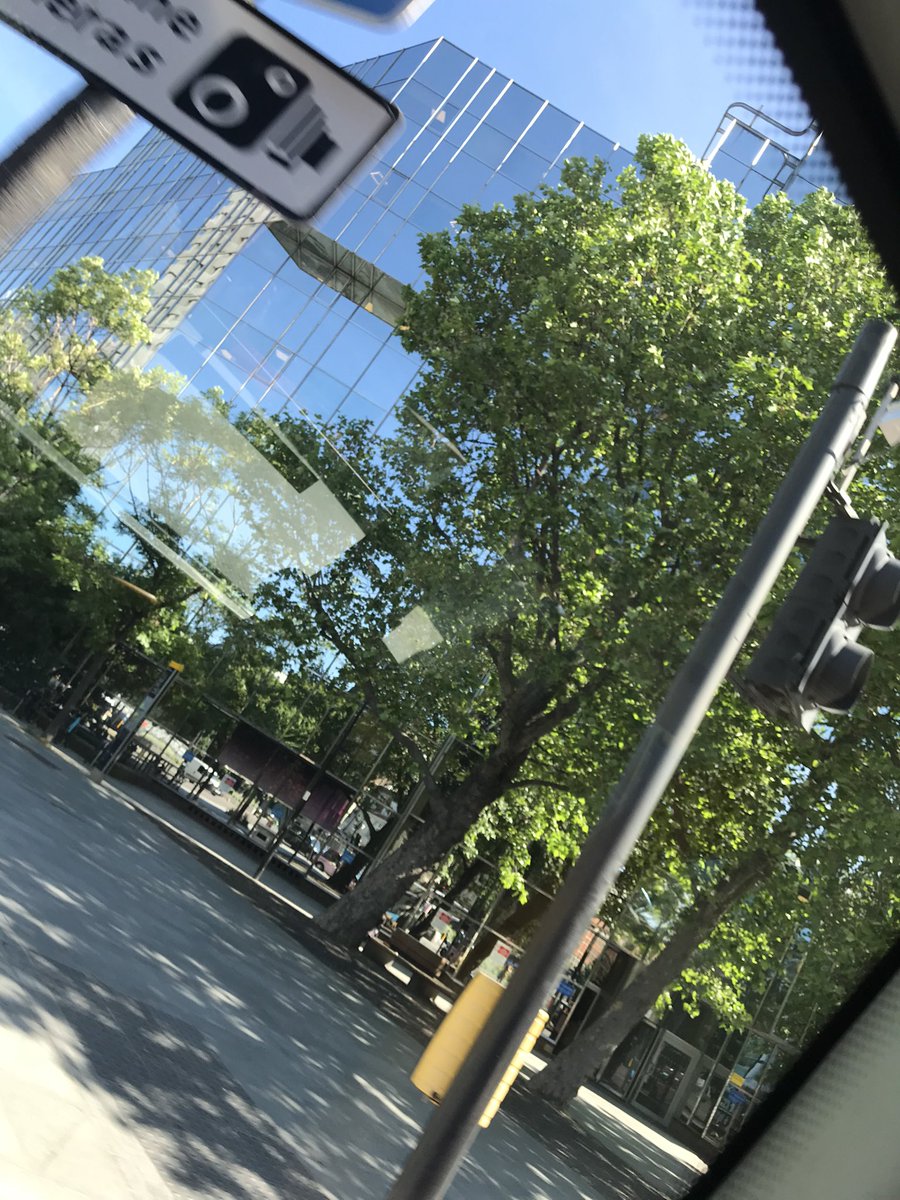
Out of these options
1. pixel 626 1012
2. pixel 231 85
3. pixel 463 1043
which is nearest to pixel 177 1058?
pixel 463 1043

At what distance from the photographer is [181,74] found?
7.34 feet

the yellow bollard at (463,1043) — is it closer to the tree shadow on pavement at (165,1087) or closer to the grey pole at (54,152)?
the tree shadow on pavement at (165,1087)

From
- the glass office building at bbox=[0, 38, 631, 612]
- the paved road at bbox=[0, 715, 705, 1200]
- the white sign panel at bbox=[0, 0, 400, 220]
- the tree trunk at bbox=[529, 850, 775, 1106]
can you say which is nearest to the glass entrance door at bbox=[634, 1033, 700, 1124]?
the tree trunk at bbox=[529, 850, 775, 1106]

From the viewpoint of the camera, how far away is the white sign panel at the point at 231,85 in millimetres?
2164

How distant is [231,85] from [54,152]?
1.36 ft

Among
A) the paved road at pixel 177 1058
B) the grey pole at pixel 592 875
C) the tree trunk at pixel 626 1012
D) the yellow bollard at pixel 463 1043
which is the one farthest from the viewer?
the tree trunk at pixel 626 1012

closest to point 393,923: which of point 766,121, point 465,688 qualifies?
point 465,688

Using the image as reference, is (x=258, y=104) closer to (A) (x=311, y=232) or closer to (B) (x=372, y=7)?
(B) (x=372, y=7)

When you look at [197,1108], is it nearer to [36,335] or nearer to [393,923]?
[36,335]

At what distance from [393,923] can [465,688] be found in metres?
7.74

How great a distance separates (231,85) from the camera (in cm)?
228

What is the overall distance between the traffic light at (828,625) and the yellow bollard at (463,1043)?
1.75 m

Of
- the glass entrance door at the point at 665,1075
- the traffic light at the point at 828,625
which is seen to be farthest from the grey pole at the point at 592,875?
the glass entrance door at the point at 665,1075

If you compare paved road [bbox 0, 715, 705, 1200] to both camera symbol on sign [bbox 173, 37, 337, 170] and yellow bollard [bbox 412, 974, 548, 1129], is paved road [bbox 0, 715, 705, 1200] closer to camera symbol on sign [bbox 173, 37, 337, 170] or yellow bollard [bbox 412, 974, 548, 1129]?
yellow bollard [bbox 412, 974, 548, 1129]
